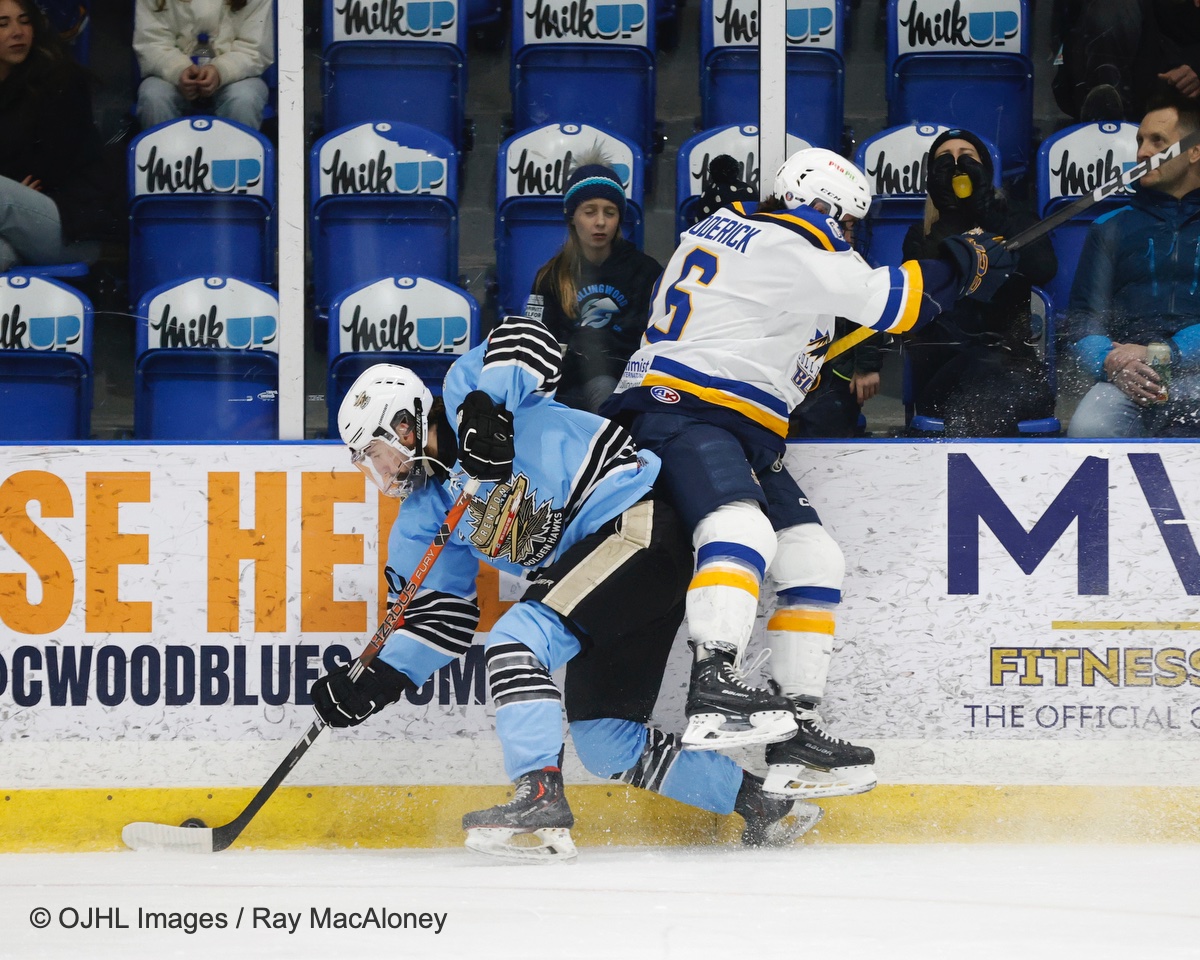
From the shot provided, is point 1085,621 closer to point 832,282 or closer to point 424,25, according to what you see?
point 832,282

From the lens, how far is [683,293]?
2844 mm

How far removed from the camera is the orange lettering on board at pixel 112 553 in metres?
2.99

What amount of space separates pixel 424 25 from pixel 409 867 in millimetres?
2036

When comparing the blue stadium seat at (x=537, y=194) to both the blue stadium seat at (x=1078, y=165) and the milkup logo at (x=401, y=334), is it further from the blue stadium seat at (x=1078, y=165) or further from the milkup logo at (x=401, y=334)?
the blue stadium seat at (x=1078, y=165)

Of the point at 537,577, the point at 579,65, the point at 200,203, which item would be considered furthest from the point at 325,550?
the point at 579,65

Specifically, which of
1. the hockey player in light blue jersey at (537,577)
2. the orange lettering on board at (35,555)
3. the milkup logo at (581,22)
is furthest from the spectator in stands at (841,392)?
the orange lettering on board at (35,555)

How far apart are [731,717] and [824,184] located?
3.46 ft

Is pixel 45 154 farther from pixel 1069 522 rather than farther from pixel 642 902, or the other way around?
pixel 1069 522

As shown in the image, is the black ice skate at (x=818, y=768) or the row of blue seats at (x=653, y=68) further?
the row of blue seats at (x=653, y=68)

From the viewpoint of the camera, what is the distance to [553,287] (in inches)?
126

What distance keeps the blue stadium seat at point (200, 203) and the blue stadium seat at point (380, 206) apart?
0.12 metres

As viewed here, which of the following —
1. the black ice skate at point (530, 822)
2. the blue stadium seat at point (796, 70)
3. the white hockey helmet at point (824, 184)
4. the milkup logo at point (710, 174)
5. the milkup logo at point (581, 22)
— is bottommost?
the black ice skate at point (530, 822)

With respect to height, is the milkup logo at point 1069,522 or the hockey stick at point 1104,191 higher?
the hockey stick at point 1104,191

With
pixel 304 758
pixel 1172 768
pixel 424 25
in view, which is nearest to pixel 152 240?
pixel 424 25
